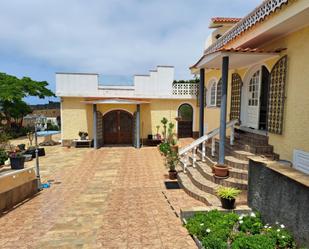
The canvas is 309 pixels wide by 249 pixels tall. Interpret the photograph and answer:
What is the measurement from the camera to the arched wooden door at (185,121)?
687 inches

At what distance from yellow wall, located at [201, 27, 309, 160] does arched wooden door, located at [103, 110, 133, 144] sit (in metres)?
12.0

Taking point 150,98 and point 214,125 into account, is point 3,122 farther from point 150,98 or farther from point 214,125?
point 214,125

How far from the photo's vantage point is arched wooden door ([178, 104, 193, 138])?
687 inches

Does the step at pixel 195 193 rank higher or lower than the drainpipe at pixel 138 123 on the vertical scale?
lower

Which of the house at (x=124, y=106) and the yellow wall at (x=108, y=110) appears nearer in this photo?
the house at (x=124, y=106)

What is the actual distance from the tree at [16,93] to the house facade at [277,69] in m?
19.6

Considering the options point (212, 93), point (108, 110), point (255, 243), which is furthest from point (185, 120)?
point (255, 243)

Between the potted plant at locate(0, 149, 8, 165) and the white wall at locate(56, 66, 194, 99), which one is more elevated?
the white wall at locate(56, 66, 194, 99)

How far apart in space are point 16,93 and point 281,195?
77.5 ft

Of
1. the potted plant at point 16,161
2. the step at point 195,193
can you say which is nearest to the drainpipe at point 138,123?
the potted plant at point 16,161

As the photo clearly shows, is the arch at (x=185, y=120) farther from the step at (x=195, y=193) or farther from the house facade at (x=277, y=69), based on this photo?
the step at (x=195, y=193)

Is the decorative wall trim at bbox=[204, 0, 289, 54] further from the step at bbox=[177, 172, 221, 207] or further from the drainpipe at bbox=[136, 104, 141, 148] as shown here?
the drainpipe at bbox=[136, 104, 141, 148]

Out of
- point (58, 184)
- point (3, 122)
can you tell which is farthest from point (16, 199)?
point (3, 122)

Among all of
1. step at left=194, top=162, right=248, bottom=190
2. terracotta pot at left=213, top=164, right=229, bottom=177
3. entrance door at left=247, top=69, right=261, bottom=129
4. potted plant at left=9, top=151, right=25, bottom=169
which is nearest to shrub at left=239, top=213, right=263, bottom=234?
step at left=194, top=162, right=248, bottom=190
